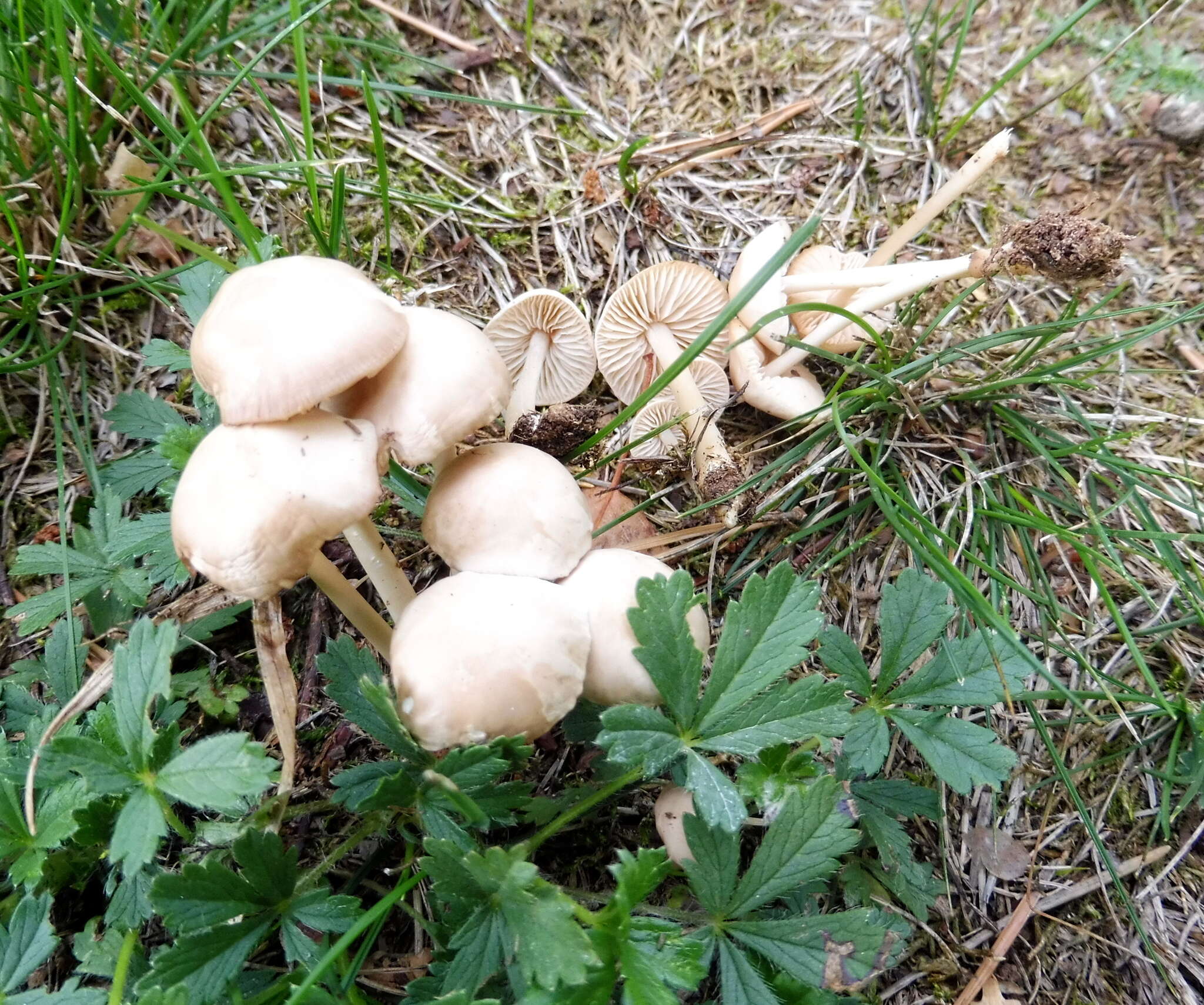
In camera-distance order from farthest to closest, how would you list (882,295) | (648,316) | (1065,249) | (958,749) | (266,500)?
(648,316) → (882,295) → (1065,249) → (958,749) → (266,500)

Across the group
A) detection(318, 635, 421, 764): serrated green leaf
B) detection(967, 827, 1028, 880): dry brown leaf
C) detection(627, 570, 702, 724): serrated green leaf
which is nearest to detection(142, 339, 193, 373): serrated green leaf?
detection(318, 635, 421, 764): serrated green leaf

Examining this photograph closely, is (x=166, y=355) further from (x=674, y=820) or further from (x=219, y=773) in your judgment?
(x=674, y=820)

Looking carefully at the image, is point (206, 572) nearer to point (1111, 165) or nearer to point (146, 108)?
point (146, 108)

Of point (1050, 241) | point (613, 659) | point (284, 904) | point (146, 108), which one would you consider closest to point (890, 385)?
point (1050, 241)

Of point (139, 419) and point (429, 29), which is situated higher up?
point (429, 29)

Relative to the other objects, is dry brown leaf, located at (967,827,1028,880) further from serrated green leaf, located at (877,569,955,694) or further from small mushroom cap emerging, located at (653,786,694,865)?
small mushroom cap emerging, located at (653,786,694,865)

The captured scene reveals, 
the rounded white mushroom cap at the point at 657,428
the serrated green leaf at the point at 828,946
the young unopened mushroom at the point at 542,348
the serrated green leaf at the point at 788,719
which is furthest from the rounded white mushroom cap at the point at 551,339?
the serrated green leaf at the point at 828,946

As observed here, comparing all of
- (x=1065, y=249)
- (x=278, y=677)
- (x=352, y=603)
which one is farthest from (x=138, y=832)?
(x=1065, y=249)
